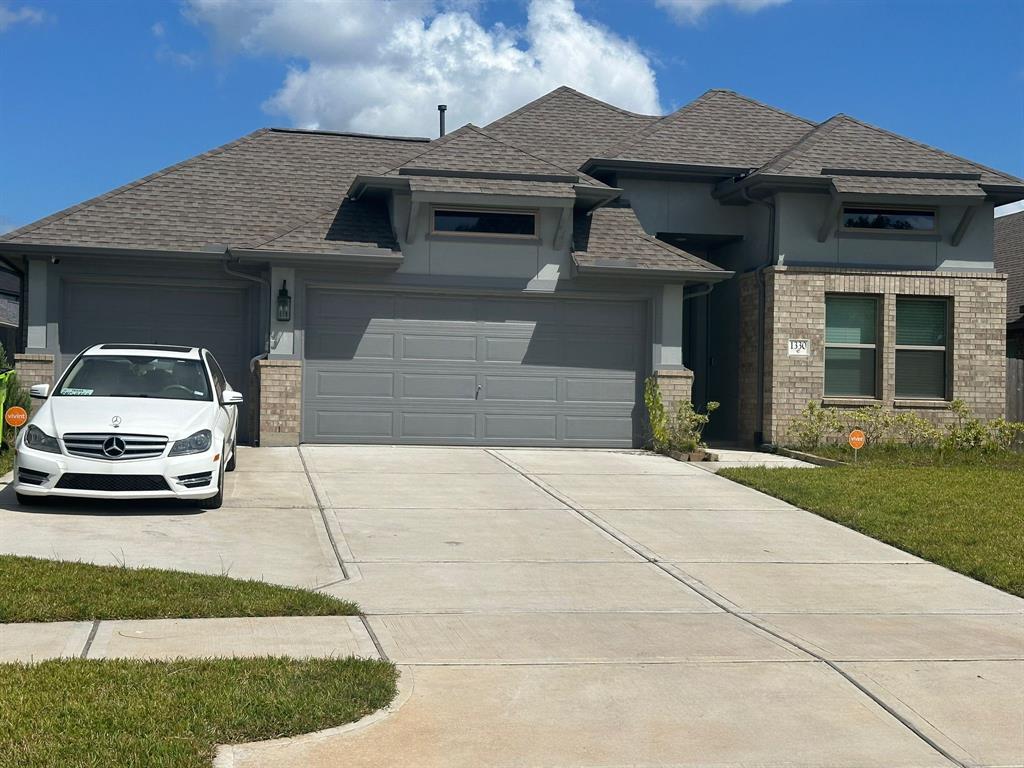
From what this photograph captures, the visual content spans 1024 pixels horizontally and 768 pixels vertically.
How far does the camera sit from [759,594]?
8.67 m

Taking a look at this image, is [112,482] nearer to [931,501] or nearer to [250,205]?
[931,501]

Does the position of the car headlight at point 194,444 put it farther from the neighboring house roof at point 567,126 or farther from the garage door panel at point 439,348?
the neighboring house roof at point 567,126

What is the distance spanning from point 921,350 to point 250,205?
11.4 meters

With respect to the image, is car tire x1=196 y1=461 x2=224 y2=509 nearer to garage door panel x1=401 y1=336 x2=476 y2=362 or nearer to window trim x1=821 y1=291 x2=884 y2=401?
garage door panel x1=401 y1=336 x2=476 y2=362

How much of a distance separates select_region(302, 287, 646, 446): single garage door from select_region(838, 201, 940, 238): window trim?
148 inches

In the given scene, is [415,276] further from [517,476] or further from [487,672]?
[487,672]

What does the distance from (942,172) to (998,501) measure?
7762 millimetres

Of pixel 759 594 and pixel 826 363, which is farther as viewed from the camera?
pixel 826 363

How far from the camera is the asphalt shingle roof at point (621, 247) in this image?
17953 millimetres

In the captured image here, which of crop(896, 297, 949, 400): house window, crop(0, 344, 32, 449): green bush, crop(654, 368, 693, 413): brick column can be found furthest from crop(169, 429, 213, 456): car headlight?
crop(896, 297, 949, 400): house window

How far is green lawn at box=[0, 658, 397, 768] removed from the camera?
4699 millimetres

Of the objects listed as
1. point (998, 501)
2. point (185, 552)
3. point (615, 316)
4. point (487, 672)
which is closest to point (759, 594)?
point (487, 672)

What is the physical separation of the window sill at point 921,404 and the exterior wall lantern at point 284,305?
9.85 m

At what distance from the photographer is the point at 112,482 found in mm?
10906
